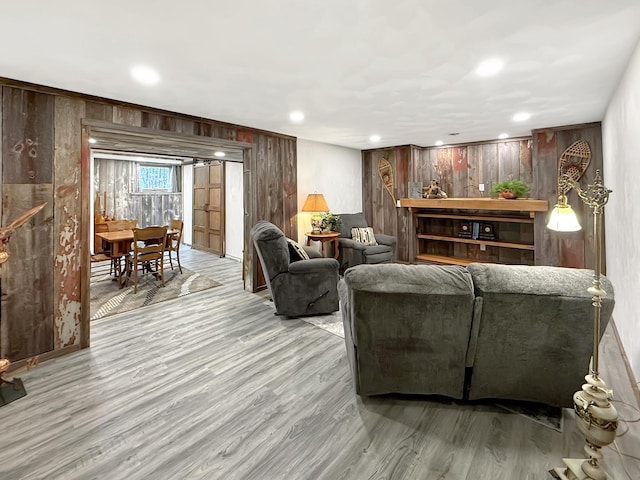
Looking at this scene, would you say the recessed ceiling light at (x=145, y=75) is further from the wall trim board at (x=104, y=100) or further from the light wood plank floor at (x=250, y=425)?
the light wood plank floor at (x=250, y=425)

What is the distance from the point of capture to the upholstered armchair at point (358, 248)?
523 centimetres

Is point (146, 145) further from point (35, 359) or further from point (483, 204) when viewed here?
point (483, 204)

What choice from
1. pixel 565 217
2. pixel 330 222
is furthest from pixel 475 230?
pixel 565 217

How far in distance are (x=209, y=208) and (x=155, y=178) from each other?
2.36m

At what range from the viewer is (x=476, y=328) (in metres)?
1.88

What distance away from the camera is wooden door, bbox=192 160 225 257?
7223 mm

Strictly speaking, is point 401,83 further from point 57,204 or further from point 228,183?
point 228,183

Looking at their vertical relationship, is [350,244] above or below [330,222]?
below

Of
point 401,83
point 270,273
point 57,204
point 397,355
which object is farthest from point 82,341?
point 401,83

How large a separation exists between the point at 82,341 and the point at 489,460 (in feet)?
10.9

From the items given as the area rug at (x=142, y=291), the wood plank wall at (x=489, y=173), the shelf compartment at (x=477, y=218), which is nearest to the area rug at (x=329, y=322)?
the area rug at (x=142, y=291)

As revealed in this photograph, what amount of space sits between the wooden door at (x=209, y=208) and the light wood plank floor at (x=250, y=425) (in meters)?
4.60

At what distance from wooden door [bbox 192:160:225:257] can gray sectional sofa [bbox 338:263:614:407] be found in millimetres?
5809

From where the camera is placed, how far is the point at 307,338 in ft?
10.3
